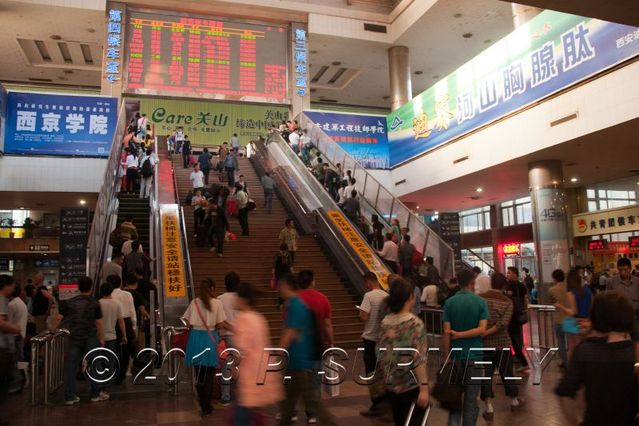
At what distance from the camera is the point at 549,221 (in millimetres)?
13016

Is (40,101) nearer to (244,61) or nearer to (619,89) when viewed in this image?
(244,61)

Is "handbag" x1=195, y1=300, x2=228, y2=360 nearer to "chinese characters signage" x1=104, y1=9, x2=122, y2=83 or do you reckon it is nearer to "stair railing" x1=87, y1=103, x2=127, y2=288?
"stair railing" x1=87, y1=103, x2=127, y2=288

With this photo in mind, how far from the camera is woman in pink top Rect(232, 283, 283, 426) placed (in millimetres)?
3406

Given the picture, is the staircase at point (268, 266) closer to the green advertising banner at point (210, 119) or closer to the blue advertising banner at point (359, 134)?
the blue advertising banner at point (359, 134)

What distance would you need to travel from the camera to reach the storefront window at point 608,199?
61.9 feet

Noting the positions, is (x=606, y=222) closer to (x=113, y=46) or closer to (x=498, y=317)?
(x=498, y=317)

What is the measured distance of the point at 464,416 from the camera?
13.9ft

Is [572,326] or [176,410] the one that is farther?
[176,410]

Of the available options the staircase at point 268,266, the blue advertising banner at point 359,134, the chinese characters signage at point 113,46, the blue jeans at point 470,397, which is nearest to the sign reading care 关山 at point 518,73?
the blue advertising banner at point 359,134

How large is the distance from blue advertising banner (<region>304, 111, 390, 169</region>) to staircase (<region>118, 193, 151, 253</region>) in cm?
745

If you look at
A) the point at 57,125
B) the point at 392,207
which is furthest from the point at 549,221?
the point at 57,125

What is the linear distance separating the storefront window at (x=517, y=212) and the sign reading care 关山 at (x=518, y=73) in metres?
10.7

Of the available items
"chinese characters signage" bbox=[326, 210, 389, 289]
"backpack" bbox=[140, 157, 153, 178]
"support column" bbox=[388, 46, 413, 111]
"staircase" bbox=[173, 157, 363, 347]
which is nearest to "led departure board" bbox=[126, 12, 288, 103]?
"support column" bbox=[388, 46, 413, 111]

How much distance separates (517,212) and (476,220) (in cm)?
415
